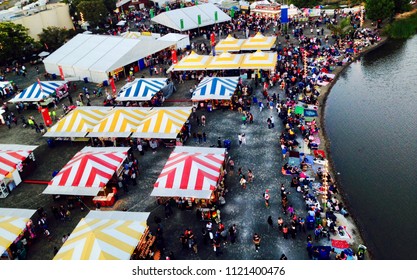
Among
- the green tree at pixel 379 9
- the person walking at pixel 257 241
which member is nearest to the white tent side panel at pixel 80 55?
the person walking at pixel 257 241

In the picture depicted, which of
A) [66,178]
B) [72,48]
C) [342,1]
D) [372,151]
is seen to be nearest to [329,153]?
[372,151]

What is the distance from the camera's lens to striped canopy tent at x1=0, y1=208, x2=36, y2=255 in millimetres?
15594

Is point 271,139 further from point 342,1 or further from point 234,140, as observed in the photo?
point 342,1

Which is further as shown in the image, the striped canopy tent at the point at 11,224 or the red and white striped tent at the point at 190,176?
the red and white striped tent at the point at 190,176

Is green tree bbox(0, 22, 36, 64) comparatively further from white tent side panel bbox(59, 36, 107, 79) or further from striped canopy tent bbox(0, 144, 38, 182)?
striped canopy tent bbox(0, 144, 38, 182)

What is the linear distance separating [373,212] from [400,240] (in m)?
1.99

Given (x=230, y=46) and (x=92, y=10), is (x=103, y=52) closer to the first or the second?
(x=230, y=46)

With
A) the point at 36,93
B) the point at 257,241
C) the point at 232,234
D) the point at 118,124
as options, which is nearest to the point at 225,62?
the point at 118,124

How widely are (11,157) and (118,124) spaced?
602 cm

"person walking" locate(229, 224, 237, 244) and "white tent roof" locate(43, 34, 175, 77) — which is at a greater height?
"white tent roof" locate(43, 34, 175, 77)

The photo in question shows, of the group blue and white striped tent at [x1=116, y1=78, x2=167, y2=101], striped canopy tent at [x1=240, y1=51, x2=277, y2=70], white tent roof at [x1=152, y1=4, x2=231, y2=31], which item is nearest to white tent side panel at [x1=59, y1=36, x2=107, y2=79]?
blue and white striped tent at [x1=116, y1=78, x2=167, y2=101]

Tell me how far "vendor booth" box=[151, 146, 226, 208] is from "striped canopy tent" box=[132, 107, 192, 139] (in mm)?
3491

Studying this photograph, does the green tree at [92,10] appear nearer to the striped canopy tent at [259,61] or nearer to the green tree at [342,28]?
the striped canopy tent at [259,61]

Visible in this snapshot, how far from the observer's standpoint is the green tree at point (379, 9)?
42281mm
